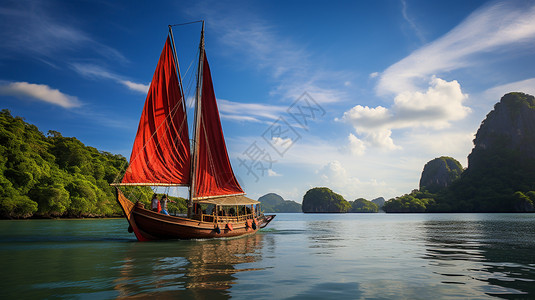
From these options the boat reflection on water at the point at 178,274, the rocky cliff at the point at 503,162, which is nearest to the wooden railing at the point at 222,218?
the boat reflection on water at the point at 178,274

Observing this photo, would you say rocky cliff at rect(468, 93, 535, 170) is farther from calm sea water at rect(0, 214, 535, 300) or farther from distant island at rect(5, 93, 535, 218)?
calm sea water at rect(0, 214, 535, 300)

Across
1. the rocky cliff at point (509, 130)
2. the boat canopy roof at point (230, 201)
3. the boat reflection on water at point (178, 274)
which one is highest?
the rocky cliff at point (509, 130)

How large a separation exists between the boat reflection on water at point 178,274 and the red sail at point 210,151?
10.4 meters

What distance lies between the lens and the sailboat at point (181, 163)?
67.5 feet

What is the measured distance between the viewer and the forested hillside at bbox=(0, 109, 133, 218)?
175 feet

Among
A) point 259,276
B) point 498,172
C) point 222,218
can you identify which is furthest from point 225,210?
point 498,172

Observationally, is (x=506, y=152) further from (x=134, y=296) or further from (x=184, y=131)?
(x=134, y=296)

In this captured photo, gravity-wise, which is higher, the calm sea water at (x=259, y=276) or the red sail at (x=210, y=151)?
the red sail at (x=210, y=151)

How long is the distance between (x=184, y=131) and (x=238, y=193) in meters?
8.00

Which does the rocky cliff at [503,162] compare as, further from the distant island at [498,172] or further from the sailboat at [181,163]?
the sailboat at [181,163]

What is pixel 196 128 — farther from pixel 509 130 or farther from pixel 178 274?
pixel 509 130

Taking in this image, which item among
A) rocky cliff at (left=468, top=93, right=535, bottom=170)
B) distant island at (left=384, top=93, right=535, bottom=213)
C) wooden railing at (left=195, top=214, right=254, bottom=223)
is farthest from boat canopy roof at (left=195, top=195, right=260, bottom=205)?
rocky cliff at (left=468, top=93, right=535, bottom=170)

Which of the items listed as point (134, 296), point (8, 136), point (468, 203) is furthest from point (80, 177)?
point (468, 203)

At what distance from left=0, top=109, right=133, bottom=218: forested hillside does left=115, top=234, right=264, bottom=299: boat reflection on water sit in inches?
2051
